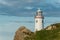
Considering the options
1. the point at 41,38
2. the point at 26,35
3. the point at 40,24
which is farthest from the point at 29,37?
the point at 40,24

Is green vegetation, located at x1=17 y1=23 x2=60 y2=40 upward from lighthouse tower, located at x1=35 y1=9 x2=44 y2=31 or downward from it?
downward

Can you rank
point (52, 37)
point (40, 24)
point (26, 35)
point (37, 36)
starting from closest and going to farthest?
point (52, 37)
point (37, 36)
point (26, 35)
point (40, 24)

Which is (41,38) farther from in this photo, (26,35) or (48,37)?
(26,35)

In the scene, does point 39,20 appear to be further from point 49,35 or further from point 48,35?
point 49,35

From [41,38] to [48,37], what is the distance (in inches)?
59.9

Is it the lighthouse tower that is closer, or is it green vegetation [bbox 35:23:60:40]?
green vegetation [bbox 35:23:60:40]

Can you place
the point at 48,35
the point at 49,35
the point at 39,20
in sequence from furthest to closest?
1. the point at 39,20
2. the point at 48,35
3. the point at 49,35

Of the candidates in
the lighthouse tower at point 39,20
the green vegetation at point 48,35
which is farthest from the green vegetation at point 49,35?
the lighthouse tower at point 39,20

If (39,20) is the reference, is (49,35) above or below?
below

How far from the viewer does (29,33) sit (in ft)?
167

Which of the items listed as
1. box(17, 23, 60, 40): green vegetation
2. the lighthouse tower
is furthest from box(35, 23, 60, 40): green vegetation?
the lighthouse tower

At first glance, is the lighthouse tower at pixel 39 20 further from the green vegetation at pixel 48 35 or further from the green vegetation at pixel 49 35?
the green vegetation at pixel 49 35

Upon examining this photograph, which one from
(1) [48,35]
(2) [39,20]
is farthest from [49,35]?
(2) [39,20]

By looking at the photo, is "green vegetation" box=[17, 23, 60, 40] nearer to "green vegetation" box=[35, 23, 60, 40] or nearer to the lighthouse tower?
"green vegetation" box=[35, 23, 60, 40]
